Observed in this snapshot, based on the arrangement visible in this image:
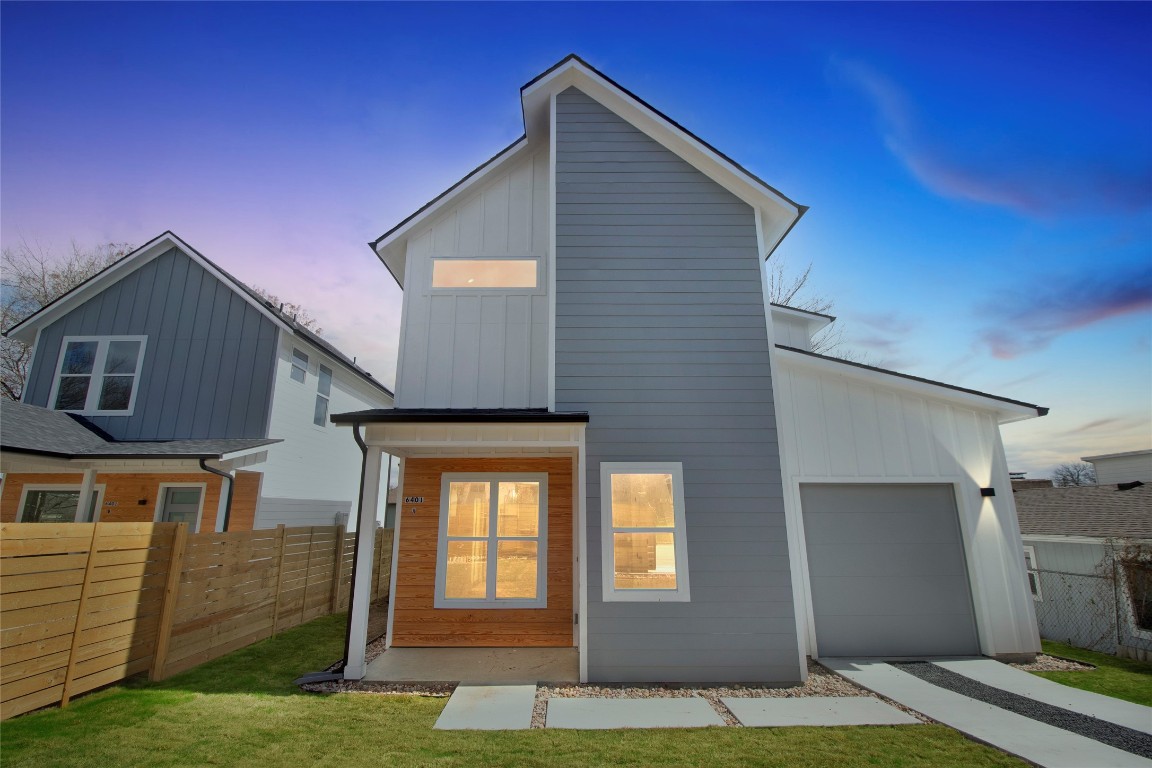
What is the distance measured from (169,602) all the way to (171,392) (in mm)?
6539

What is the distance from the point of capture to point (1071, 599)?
8383mm

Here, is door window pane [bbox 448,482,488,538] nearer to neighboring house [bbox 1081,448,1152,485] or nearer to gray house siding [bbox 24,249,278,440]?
gray house siding [bbox 24,249,278,440]

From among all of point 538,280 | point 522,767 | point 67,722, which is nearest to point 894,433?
point 538,280

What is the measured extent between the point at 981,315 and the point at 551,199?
1438cm

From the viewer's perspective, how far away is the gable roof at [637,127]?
6.81 meters

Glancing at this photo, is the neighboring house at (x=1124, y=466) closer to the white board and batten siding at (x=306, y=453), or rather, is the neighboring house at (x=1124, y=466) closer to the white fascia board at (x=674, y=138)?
the white fascia board at (x=674, y=138)

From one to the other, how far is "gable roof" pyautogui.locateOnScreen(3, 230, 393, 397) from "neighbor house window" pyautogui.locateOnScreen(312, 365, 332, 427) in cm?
134

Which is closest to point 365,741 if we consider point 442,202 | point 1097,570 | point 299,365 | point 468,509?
point 468,509

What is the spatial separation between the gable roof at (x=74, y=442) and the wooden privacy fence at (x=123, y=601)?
2.64 metres

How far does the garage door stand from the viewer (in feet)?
21.5

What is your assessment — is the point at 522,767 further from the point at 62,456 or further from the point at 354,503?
the point at 354,503

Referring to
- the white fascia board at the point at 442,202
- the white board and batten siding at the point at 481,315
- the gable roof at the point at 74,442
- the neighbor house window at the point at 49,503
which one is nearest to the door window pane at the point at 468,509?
the white board and batten siding at the point at 481,315

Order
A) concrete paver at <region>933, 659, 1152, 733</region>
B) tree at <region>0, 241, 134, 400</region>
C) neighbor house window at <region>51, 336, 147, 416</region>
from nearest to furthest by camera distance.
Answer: concrete paver at <region>933, 659, 1152, 733</region> < neighbor house window at <region>51, 336, 147, 416</region> < tree at <region>0, 241, 134, 400</region>

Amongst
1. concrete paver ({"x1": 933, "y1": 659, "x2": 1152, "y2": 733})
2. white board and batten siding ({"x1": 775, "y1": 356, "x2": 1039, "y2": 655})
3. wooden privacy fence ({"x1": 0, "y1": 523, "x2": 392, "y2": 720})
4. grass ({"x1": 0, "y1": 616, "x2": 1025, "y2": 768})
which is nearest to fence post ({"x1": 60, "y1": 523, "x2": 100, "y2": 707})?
wooden privacy fence ({"x1": 0, "y1": 523, "x2": 392, "y2": 720})
